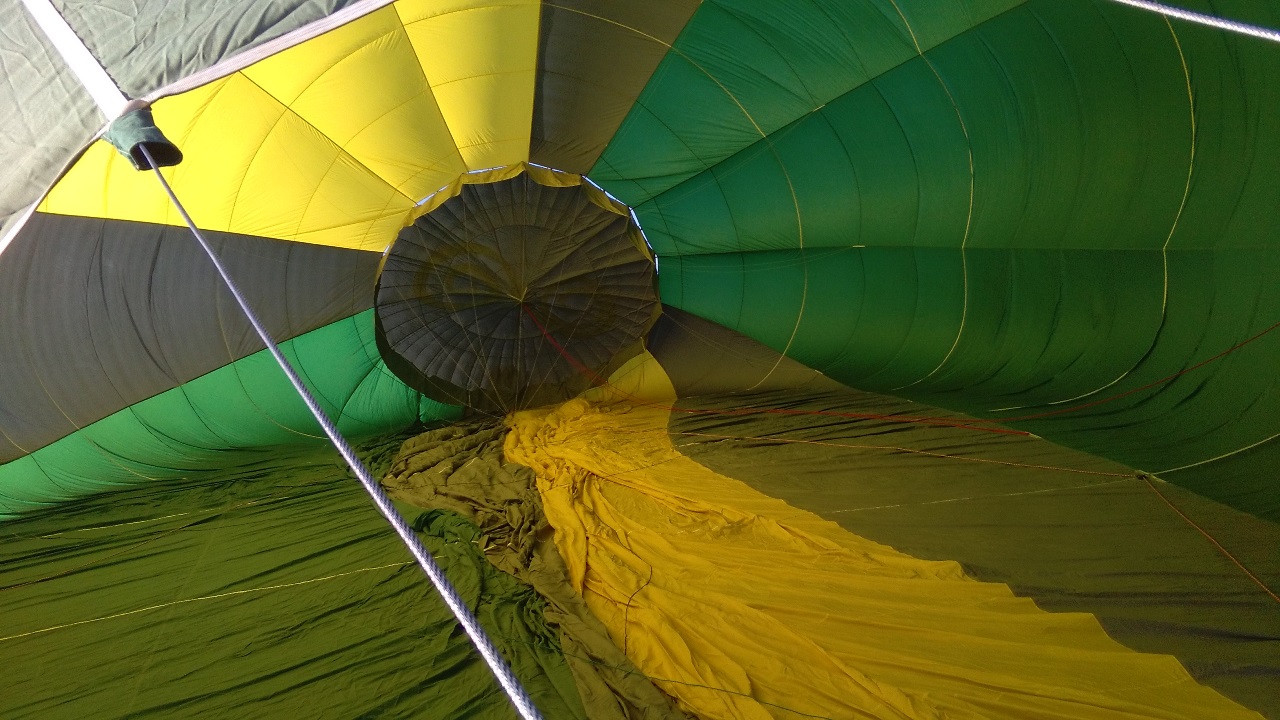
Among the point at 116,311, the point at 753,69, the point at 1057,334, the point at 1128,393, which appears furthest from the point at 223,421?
the point at 1128,393

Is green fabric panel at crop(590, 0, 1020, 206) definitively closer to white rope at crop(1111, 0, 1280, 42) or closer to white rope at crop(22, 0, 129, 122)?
white rope at crop(1111, 0, 1280, 42)

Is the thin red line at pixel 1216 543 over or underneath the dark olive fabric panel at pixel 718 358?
underneath

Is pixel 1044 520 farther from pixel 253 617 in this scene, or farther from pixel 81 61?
pixel 81 61

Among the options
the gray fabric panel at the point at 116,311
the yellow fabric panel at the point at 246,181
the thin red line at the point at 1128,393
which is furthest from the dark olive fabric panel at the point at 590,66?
the thin red line at the point at 1128,393

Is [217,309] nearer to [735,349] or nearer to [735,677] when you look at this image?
[735,349]

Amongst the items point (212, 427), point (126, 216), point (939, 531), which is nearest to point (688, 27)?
point (939, 531)

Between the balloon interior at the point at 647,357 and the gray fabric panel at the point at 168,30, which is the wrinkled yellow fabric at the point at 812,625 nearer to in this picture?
the balloon interior at the point at 647,357
